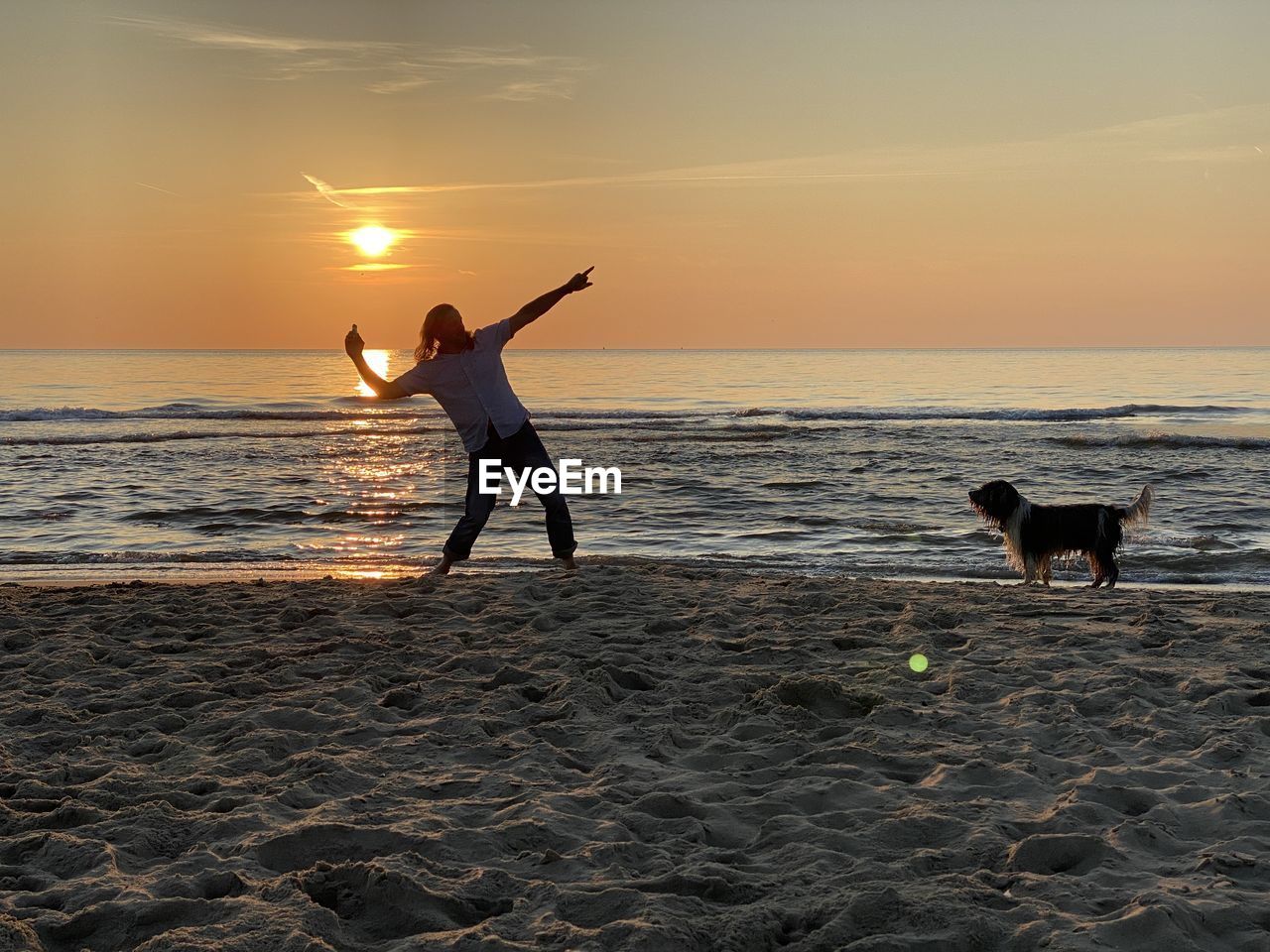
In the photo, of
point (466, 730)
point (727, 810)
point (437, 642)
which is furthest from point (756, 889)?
point (437, 642)

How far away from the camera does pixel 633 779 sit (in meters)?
4.08

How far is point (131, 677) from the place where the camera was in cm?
550

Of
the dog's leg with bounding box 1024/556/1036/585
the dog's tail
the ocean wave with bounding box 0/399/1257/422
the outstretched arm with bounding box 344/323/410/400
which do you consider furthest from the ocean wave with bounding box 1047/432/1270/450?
the outstretched arm with bounding box 344/323/410/400

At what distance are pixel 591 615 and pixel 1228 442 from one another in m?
21.8

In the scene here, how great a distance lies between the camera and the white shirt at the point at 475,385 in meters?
7.65

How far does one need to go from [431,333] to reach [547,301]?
3.14 feet

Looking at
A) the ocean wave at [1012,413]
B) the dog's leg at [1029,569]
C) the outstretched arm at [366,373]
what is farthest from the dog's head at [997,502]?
the ocean wave at [1012,413]

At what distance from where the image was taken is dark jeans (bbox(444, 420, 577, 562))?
7.91 metres

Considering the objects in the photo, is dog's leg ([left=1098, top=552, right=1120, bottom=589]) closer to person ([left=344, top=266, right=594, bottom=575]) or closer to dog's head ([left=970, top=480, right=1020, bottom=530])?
dog's head ([left=970, top=480, right=1020, bottom=530])

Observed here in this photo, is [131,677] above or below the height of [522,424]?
below

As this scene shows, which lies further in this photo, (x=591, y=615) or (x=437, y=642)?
(x=591, y=615)

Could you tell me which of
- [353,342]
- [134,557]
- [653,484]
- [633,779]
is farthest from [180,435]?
[633,779]

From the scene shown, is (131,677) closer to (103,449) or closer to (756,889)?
(756,889)

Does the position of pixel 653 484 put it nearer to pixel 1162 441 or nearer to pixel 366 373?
pixel 366 373
